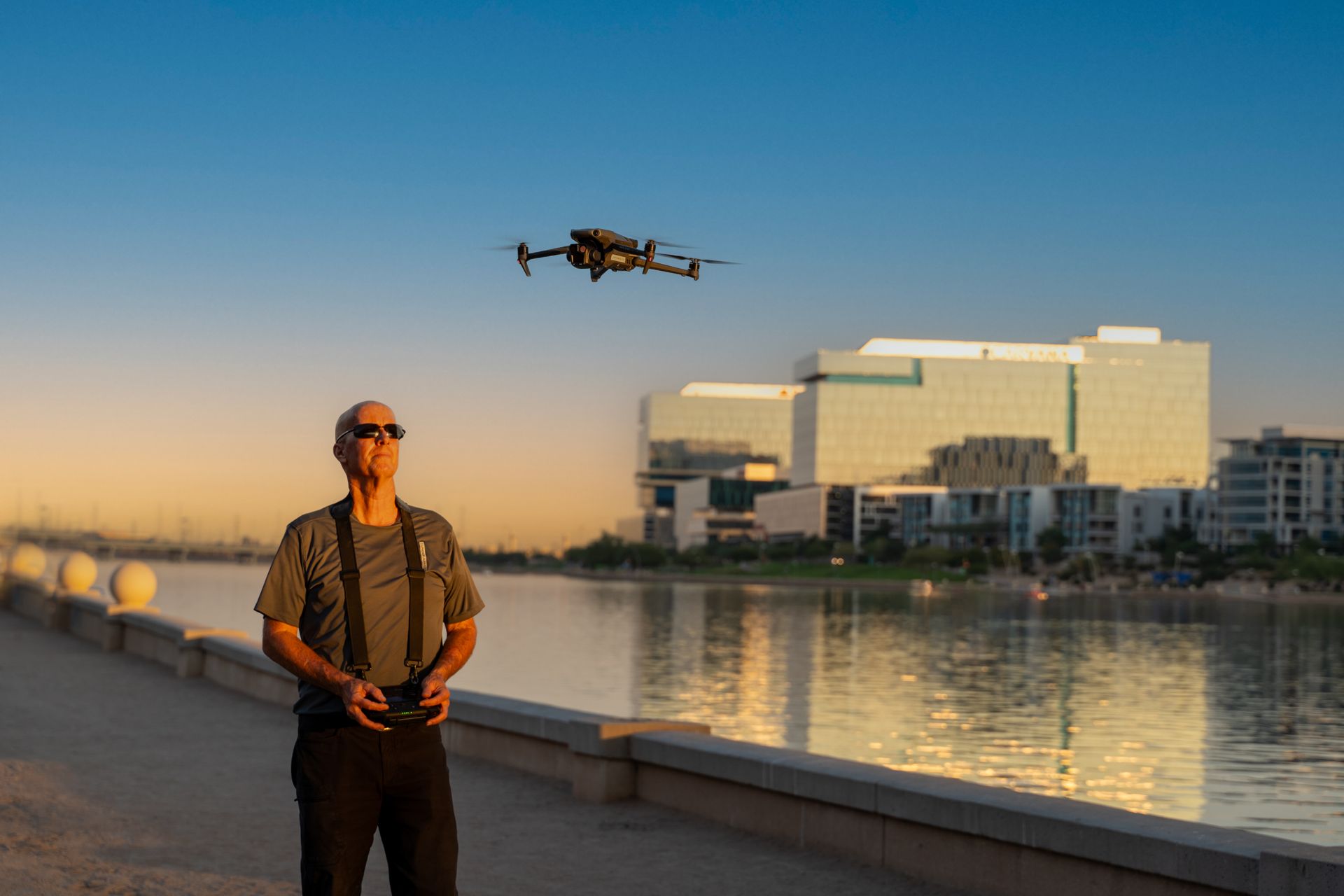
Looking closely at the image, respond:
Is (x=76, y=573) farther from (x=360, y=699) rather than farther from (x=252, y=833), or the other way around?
(x=360, y=699)

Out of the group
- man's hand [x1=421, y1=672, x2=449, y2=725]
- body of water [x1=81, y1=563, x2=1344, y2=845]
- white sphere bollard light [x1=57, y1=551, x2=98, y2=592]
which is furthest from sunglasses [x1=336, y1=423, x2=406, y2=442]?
white sphere bollard light [x1=57, y1=551, x2=98, y2=592]

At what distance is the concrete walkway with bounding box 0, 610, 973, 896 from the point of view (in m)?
8.03

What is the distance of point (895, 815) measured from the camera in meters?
8.22

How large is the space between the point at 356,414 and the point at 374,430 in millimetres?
100

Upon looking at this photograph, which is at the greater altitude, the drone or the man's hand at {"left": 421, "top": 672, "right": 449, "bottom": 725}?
the drone

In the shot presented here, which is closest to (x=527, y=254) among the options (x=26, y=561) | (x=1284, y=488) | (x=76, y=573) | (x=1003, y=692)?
(x=76, y=573)

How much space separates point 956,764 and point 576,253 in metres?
18.4

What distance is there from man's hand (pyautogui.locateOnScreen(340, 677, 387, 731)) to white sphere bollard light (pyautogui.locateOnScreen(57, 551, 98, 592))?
1021 inches

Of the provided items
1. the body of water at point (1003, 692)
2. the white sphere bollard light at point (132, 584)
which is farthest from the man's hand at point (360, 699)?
the white sphere bollard light at point (132, 584)

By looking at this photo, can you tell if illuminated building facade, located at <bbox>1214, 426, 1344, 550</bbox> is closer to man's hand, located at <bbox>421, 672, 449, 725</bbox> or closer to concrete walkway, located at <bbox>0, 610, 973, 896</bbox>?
concrete walkway, located at <bbox>0, 610, 973, 896</bbox>

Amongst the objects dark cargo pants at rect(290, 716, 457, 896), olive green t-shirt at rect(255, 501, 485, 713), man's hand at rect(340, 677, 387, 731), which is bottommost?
dark cargo pants at rect(290, 716, 457, 896)

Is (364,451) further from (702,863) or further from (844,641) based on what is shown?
(844,641)

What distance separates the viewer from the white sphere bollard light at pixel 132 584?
25297mm

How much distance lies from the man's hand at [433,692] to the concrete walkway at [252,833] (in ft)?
9.92
